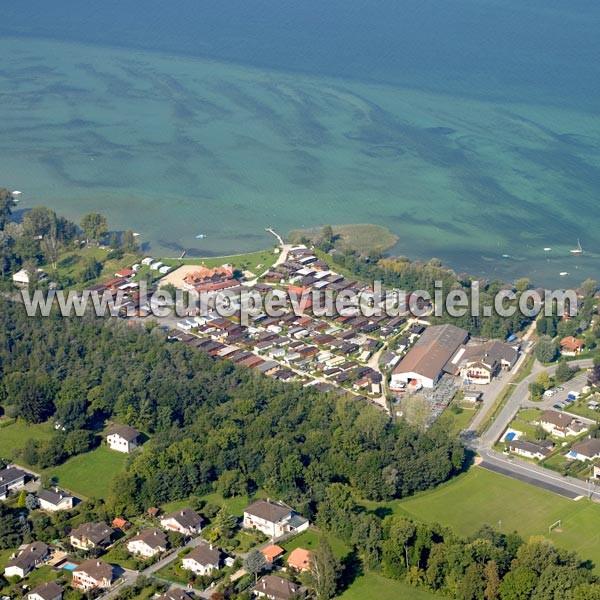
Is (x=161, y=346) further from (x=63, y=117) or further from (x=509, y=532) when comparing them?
(x=63, y=117)

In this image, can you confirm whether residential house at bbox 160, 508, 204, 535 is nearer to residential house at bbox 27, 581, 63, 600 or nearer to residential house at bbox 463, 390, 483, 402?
residential house at bbox 27, 581, 63, 600

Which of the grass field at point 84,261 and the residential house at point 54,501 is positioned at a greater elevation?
the grass field at point 84,261

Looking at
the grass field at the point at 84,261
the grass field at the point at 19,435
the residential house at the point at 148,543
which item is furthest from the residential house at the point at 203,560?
the grass field at the point at 84,261

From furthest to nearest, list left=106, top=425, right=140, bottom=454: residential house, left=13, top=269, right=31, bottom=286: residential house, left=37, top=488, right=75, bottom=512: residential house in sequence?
left=13, top=269, right=31, bottom=286: residential house, left=106, top=425, right=140, bottom=454: residential house, left=37, top=488, right=75, bottom=512: residential house

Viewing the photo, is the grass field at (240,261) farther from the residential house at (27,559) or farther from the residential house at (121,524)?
the residential house at (27,559)

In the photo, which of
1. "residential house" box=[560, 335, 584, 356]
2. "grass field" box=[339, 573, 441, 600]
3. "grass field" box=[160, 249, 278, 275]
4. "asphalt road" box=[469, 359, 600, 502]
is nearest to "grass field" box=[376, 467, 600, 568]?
"asphalt road" box=[469, 359, 600, 502]

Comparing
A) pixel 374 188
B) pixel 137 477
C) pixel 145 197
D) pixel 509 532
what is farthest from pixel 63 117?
pixel 509 532

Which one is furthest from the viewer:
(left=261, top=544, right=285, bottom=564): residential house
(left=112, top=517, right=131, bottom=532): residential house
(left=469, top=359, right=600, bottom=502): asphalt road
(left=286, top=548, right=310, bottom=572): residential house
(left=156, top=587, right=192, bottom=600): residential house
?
(left=469, top=359, right=600, bottom=502): asphalt road
